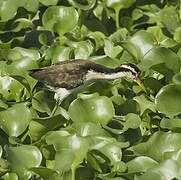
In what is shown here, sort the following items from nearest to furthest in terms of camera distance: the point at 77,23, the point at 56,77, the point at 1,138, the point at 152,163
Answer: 1. the point at 152,163
2. the point at 1,138
3. the point at 56,77
4. the point at 77,23

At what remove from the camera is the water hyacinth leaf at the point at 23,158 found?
5000 millimetres

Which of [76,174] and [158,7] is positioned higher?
[76,174]

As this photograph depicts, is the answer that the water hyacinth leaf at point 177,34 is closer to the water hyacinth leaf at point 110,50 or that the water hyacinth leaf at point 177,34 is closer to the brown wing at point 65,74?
the water hyacinth leaf at point 110,50

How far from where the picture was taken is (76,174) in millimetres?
5031

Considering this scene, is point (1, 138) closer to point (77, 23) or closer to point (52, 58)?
point (52, 58)

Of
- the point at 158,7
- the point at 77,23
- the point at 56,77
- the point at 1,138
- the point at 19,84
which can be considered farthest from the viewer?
the point at 158,7

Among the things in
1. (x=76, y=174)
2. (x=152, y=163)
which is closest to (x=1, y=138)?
(x=76, y=174)

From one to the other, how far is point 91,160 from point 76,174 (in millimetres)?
195

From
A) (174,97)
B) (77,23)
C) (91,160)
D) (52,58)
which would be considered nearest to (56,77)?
(52,58)

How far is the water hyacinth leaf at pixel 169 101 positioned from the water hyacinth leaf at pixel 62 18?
216 cm

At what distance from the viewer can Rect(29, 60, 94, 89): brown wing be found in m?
6.76

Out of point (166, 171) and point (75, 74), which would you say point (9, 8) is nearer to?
point (75, 74)

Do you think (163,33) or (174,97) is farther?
(163,33)

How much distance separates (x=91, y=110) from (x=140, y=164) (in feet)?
2.82
